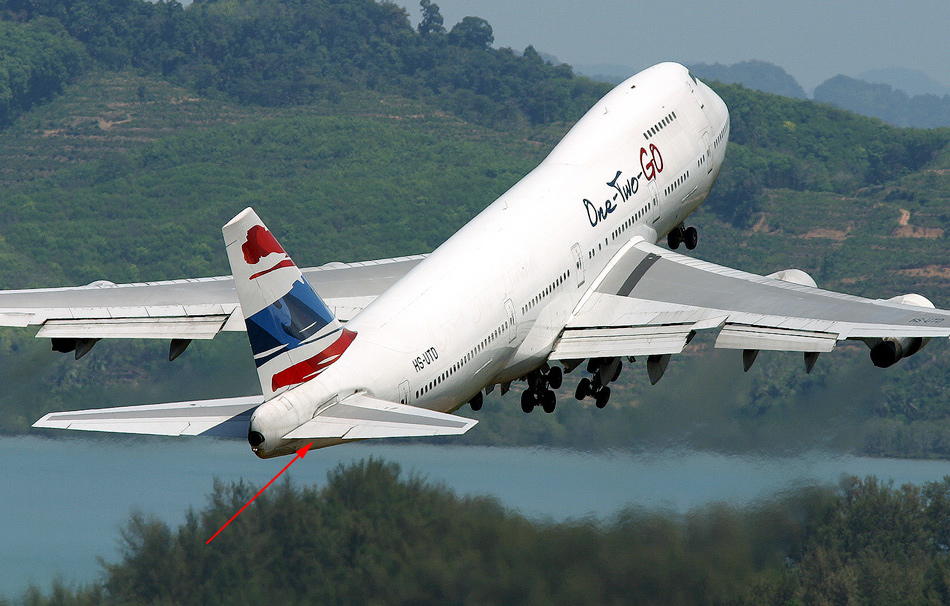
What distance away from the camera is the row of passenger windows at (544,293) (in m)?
36.2

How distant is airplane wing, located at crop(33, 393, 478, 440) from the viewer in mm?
25000

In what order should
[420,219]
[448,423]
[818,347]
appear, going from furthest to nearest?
[420,219], [818,347], [448,423]

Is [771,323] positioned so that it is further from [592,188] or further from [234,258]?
[234,258]

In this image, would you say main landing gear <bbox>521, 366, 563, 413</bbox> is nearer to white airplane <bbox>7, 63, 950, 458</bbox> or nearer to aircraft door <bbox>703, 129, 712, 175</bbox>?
white airplane <bbox>7, 63, 950, 458</bbox>

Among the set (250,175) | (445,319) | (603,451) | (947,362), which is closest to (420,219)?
(250,175)

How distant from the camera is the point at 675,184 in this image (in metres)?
45.5

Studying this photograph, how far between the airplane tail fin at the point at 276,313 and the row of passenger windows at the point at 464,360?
2.73 m

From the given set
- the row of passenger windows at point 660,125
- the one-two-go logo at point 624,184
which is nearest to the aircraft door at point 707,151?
the row of passenger windows at point 660,125

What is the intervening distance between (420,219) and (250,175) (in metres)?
30.1

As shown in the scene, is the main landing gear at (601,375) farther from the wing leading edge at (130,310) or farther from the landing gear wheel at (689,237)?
the landing gear wheel at (689,237)

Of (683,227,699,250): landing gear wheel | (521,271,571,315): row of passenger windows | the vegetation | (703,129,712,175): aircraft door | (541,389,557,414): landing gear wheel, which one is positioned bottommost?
the vegetation

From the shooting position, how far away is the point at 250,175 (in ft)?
606

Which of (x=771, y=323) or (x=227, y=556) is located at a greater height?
(x=771, y=323)

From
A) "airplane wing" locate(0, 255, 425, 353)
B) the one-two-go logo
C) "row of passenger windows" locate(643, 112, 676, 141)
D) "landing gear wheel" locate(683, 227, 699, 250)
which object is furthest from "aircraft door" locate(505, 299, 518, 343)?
"landing gear wheel" locate(683, 227, 699, 250)
